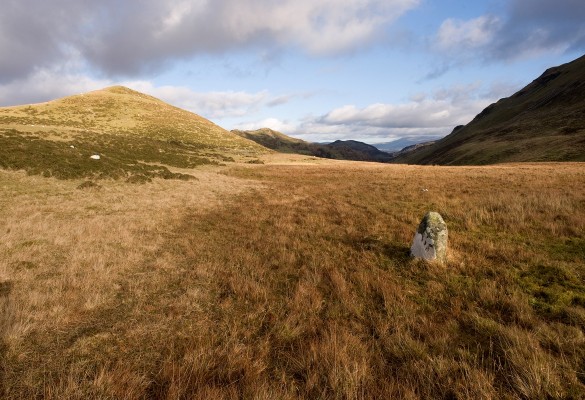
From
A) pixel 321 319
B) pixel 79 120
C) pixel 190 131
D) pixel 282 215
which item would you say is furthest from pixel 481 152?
pixel 79 120

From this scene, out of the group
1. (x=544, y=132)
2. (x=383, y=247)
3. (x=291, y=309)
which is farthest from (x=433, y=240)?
(x=544, y=132)

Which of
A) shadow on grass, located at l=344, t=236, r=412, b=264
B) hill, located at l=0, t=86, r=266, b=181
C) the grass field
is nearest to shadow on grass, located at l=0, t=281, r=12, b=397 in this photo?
the grass field

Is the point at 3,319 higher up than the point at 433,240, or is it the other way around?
the point at 433,240

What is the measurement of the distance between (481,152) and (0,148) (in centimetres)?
10427

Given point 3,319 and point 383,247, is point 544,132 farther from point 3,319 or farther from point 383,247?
point 3,319

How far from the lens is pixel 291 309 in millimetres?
6156

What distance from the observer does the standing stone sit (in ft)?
26.2

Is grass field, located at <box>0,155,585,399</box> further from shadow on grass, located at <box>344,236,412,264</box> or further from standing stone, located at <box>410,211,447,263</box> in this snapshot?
standing stone, located at <box>410,211,447,263</box>

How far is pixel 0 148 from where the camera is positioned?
20578 mm

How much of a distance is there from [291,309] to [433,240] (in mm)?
4528

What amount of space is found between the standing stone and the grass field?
1.66 ft

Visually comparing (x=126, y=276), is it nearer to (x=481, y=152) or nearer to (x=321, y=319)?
(x=321, y=319)

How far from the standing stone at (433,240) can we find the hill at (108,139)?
68.0ft

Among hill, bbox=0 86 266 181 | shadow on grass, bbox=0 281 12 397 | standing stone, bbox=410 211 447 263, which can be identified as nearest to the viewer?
shadow on grass, bbox=0 281 12 397
